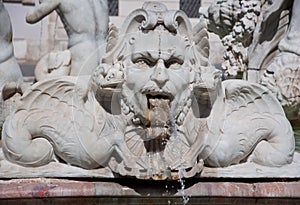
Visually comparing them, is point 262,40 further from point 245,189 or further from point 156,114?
point 156,114

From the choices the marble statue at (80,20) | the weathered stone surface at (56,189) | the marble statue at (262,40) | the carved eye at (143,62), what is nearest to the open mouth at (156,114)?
the carved eye at (143,62)

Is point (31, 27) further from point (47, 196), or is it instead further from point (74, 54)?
point (47, 196)

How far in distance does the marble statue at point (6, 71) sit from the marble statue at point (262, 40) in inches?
53.2

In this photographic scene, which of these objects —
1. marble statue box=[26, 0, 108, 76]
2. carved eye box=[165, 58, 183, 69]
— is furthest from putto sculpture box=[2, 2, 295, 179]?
marble statue box=[26, 0, 108, 76]

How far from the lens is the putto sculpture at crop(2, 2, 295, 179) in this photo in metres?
2.39

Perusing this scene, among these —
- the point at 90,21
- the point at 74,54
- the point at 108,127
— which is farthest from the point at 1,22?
the point at 108,127

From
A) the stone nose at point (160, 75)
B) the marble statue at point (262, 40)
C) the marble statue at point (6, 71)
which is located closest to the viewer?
the stone nose at point (160, 75)

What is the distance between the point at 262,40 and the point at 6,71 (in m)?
1.71

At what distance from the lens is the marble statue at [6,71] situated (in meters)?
3.23

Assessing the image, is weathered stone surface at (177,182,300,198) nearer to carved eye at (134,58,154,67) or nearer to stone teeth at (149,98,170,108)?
stone teeth at (149,98,170,108)

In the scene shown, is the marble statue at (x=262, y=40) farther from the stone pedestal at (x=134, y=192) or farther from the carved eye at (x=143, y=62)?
the carved eye at (x=143, y=62)

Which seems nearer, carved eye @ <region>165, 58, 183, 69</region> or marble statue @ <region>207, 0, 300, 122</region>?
carved eye @ <region>165, 58, 183, 69</region>

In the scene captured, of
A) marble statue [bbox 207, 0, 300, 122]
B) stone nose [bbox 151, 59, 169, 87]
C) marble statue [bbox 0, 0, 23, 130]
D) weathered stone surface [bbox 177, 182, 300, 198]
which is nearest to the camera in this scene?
stone nose [bbox 151, 59, 169, 87]

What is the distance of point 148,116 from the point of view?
2.39m
